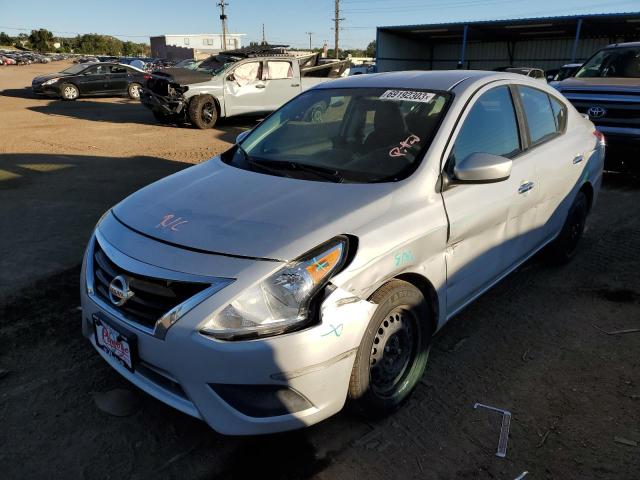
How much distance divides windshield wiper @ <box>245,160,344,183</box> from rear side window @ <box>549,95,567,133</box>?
2.14m

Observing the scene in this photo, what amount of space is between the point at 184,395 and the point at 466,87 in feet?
7.81

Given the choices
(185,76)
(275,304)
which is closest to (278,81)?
(185,76)

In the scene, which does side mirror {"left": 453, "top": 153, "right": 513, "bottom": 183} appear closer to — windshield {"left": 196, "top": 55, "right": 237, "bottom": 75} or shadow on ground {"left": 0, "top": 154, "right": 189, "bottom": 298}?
shadow on ground {"left": 0, "top": 154, "right": 189, "bottom": 298}

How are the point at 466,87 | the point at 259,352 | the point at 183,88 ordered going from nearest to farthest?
the point at 259,352 → the point at 466,87 → the point at 183,88

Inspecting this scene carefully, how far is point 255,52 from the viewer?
13.7 meters

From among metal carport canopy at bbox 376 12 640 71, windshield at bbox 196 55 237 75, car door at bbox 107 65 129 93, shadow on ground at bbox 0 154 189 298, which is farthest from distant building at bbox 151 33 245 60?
shadow on ground at bbox 0 154 189 298

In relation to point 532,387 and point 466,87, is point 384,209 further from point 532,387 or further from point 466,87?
point 532,387

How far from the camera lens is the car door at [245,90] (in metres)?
12.6

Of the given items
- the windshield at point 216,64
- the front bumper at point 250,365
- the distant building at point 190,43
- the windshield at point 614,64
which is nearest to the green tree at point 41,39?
the distant building at point 190,43

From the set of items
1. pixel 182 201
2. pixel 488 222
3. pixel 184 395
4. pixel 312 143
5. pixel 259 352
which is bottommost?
pixel 184 395

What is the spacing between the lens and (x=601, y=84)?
723 cm

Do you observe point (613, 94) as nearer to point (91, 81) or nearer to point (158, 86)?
point (158, 86)

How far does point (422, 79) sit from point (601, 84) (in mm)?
5310

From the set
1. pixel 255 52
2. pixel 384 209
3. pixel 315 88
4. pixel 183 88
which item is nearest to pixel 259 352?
pixel 384 209
